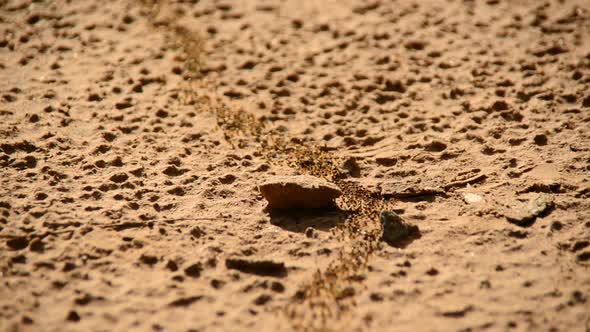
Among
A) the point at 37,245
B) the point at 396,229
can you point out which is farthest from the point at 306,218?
the point at 37,245

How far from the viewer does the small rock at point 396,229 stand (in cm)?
308

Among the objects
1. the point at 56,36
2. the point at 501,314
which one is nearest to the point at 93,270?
the point at 501,314

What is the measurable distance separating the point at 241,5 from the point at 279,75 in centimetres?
120

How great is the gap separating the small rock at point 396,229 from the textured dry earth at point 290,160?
0.22 feet

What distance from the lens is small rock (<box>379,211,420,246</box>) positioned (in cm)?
308

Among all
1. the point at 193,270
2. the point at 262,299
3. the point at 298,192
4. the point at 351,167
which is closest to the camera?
the point at 262,299

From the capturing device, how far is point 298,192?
10.6 feet

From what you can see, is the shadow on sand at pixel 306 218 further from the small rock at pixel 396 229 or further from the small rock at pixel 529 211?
the small rock at pixel 529 211

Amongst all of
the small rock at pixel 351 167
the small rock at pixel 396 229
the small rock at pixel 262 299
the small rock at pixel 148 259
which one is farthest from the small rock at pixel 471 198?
the small rock at pixel 148 259

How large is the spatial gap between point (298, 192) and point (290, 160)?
0.53 meters

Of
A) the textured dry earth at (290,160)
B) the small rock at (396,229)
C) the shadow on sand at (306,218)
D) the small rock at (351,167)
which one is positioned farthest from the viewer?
the small rock at (351,167)

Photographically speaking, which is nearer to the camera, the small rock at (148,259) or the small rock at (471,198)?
the small rock at (148,259)

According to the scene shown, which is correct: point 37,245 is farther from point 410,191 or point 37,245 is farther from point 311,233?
point 410,191

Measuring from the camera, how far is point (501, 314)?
266cm
